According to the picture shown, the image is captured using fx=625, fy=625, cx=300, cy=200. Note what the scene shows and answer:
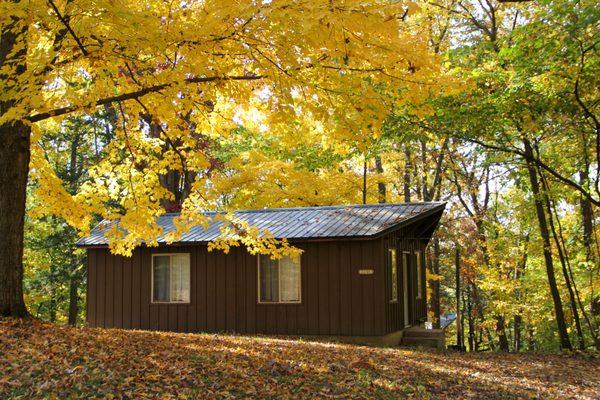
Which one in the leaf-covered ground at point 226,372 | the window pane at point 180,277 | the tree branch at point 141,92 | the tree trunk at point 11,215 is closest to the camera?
the leaf-covered ground at point 226,372

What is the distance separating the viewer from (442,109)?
12570mm

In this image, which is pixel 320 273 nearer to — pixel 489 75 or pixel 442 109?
pixel 442 109

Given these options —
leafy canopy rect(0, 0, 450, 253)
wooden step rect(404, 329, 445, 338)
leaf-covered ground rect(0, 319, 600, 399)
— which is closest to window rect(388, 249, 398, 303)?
wooden step rect(404, 329, 445, 338)

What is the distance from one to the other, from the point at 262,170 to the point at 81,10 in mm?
14433

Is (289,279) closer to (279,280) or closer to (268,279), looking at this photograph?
(279,280)

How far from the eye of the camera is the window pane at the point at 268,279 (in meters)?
14.9

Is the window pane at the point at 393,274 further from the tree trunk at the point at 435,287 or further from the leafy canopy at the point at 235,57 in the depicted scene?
the tree trunk at the point at 435,287

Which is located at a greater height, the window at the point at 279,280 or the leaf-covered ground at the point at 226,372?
the window at the point at 279,280

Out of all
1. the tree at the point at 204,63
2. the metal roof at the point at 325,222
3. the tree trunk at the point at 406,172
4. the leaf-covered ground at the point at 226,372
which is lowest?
the leaf-covered ground at the point at 226,372

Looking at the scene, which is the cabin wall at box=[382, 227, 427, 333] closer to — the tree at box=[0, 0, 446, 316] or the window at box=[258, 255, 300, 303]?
the window at box=[258, 255, 300, 303]

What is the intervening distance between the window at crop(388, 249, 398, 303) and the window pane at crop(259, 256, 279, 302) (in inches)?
107

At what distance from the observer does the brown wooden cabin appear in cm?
1395

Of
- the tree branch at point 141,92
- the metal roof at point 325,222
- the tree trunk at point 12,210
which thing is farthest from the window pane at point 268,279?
the tree branch at point 141,92

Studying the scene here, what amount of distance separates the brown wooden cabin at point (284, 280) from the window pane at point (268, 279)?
1.0 inches
